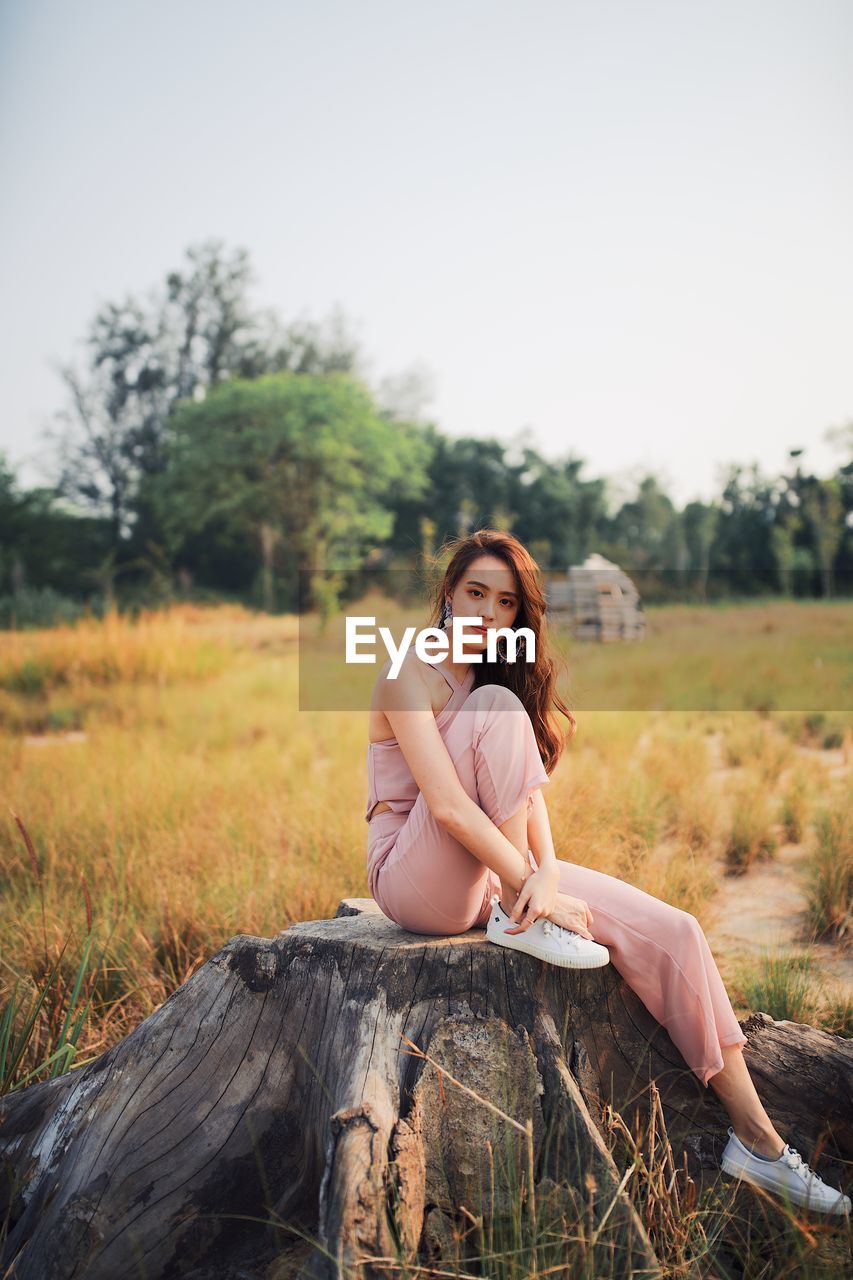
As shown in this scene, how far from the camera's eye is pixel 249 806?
479cm

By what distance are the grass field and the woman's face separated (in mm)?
510

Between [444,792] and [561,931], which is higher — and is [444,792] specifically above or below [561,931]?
above

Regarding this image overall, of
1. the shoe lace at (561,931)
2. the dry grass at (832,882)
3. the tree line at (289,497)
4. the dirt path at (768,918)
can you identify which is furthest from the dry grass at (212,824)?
the tree line at (289,497)

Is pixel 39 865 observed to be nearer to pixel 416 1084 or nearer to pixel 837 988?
pixel 416 1084

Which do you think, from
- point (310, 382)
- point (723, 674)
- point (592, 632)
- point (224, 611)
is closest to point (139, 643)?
point (723, 674)

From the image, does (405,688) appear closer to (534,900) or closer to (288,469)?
(534,900)

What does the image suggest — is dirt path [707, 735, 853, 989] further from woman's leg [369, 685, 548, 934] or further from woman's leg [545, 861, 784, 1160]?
woman's leg [369, 685, 548, 934]

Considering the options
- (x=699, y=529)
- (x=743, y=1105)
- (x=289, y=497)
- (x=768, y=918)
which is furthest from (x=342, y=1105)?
(x=699, y=529)

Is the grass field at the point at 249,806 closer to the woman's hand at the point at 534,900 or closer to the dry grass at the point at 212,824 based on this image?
the dry grass at the point at 212,824

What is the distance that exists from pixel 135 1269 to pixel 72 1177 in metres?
0.21

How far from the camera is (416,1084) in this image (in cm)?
187

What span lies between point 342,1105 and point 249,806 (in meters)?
3.08

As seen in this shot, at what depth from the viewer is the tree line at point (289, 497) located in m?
27.1

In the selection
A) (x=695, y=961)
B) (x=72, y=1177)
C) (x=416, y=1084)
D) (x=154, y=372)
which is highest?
(x=154, y=372)
